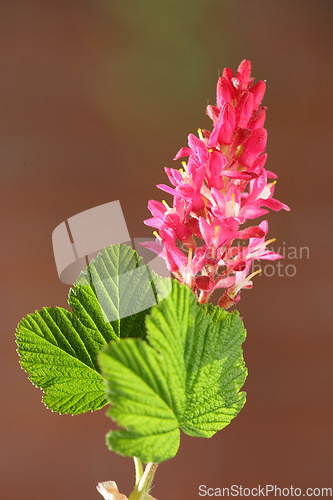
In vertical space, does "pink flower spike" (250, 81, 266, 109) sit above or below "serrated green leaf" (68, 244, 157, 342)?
above

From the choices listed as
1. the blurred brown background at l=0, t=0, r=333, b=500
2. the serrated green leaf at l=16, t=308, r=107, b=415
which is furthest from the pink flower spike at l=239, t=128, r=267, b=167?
the blurred brown background at l=0, t=0, r=333, b=500

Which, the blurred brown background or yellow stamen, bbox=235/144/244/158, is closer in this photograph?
yellow stamen, bbox=235/144/244/158

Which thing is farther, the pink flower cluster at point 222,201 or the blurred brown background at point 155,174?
the blurred brown background at point 155,174

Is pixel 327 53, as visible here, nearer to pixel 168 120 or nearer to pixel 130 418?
pixel 168 120

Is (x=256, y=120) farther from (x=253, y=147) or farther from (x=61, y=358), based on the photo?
(x=61, y=358)

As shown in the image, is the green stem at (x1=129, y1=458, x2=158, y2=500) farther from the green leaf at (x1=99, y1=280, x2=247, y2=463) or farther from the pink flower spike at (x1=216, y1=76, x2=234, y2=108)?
the pink flower spike at (x1=216, y1=76, x2=234, y2=108)

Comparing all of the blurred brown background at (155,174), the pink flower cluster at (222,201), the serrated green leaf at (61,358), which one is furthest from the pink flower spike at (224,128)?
the blurred brown background at (155,174)

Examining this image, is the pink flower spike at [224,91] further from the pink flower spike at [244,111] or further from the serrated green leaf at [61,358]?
the serrated green leaf at [61,358]
